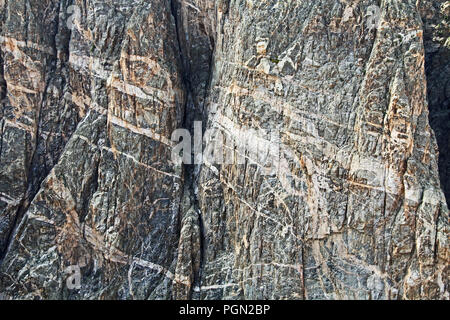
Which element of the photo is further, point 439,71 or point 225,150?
point 439,71

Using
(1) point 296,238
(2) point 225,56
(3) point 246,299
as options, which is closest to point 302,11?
(2) point 225,56

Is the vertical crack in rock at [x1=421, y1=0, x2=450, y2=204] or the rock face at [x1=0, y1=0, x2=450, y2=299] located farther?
the vertical crack in rock at [x1=421, y1=0, x2=450, y2=204]

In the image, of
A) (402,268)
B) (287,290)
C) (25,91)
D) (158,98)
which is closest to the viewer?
(402,268)

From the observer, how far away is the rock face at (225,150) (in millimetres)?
17078

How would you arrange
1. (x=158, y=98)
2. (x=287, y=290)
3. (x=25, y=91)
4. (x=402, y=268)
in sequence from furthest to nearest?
1. (x=25, y=91)
2. (x=158, y=98)
3. (x=287, y=290)
4. (x=402, y=268)

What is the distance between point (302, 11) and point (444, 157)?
8388 millimetres

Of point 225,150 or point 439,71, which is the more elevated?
point 439,71

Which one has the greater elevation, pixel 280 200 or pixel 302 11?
pixel 302 11

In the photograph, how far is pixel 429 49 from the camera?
2103cm

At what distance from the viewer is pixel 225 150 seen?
19.5 metres

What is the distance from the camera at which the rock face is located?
17078mm

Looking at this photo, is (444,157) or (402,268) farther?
(444,157)

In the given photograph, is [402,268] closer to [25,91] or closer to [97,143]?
[97,143]

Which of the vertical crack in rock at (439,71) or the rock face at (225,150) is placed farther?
the vertical crack in rock at (439,71)
